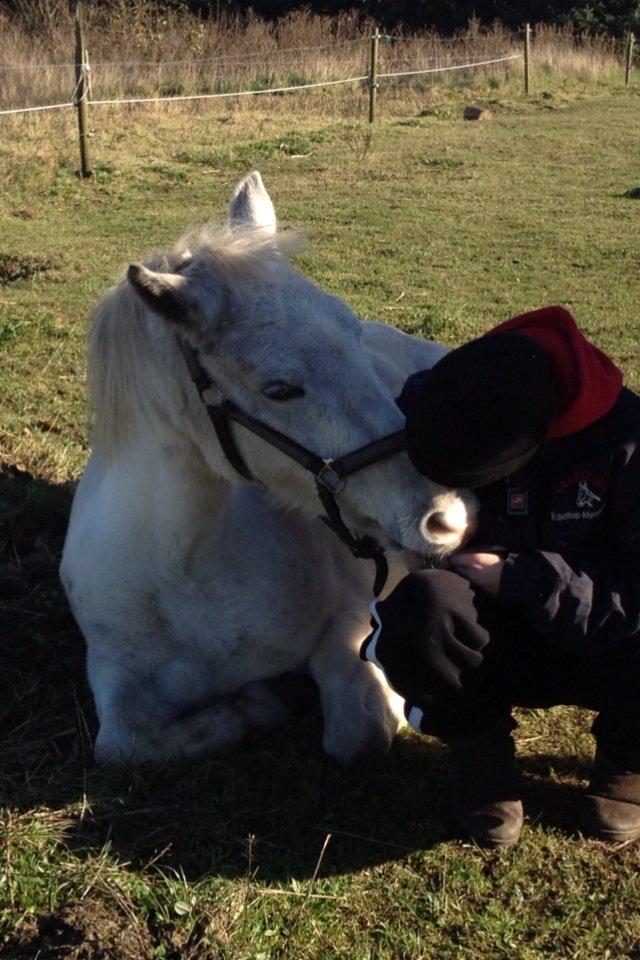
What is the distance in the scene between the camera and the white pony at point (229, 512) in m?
2.41

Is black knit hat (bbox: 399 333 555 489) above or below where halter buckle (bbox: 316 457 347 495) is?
above

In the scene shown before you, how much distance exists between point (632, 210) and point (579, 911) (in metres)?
9.57

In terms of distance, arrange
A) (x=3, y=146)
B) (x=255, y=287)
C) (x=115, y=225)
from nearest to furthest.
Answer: (x=255, y=287) → (x=115, y=225) → (x=3, y=146)

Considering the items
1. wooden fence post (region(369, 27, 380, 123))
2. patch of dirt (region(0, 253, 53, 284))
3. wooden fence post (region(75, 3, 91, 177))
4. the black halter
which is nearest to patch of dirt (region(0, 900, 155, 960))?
the black halter

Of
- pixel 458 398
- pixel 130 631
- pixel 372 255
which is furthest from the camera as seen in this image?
pixel 372 255

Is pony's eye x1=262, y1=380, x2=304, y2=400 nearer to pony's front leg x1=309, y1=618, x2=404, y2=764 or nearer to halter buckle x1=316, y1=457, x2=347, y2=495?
halter buckle x1=316, y1=457, x2=347, y2=495

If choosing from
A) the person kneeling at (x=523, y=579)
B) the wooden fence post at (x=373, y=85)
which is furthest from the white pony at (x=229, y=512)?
the wooden fence post at (x=373, y=85)

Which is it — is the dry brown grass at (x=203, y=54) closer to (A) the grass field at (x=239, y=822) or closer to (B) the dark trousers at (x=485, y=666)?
(A) the grass field at (x=239, y=822)

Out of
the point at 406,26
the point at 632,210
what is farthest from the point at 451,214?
the point at 406,26

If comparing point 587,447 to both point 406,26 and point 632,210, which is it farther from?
point 406,26

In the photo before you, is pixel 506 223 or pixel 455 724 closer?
pixel 455 724

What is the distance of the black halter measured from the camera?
93.0 inches

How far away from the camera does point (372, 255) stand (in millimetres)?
8969

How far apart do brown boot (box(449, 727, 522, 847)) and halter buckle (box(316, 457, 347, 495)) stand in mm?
711
